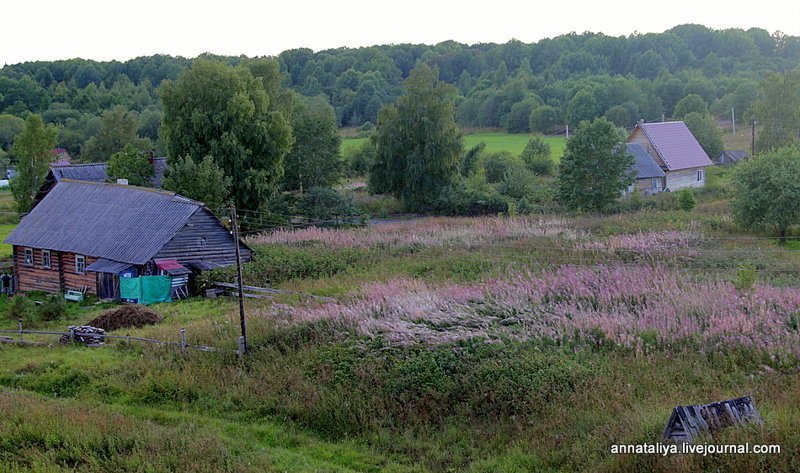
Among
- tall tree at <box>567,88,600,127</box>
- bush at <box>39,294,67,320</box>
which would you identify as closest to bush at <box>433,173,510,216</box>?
bush at <box>39,294,67,320</box>

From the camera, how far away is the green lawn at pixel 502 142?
84069 mm

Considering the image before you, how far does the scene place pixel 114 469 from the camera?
1271 centimetres

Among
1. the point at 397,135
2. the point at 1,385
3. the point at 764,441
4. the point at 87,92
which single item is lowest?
the point at 1,385

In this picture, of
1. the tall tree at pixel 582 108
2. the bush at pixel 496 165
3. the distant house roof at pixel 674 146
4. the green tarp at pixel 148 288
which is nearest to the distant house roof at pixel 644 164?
the distant house roof at pixel 674 146

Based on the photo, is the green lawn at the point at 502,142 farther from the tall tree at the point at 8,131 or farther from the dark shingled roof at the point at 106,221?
the tall tree at the point at 8,131

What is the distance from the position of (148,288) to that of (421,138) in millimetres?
26295

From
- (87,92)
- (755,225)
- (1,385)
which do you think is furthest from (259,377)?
(87,92)

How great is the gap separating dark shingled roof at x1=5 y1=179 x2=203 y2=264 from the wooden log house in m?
0.04

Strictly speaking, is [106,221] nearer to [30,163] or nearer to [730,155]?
[30,163]

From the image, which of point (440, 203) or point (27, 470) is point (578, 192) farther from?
point (27, 470)

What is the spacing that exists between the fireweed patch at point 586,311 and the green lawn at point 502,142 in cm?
5663

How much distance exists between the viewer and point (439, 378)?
15867mm

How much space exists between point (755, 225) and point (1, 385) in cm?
2951

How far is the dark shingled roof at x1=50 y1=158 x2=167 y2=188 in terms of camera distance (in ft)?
162
